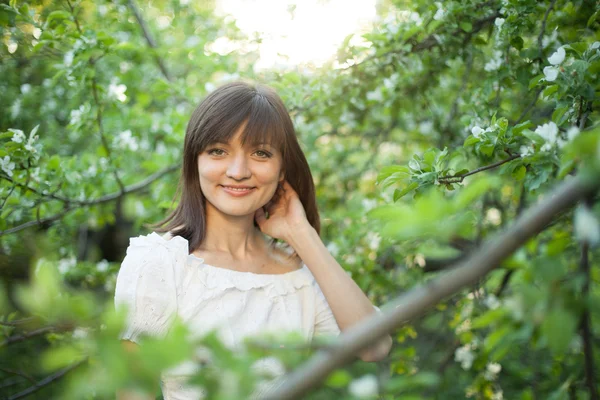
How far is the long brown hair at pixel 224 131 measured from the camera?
6.40 ft

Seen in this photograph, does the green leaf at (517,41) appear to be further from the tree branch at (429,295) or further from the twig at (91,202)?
the twig at (91,202)

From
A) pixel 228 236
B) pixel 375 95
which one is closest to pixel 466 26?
pixel 375 95

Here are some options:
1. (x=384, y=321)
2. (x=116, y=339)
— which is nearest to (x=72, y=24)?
(x=116, y=339)

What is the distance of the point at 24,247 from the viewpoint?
10.4ft

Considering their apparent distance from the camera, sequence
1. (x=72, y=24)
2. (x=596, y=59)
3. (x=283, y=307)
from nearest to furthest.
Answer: (x=596, y=59), (x=283, y=307), (x=72, y=24)

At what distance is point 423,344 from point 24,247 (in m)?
2.93

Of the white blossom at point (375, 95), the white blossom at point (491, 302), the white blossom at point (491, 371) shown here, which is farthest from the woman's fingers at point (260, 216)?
the white blossom at point (491, 371)

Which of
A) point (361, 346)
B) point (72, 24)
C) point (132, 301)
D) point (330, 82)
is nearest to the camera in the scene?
point (361, 346)

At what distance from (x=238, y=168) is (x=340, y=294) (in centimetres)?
64

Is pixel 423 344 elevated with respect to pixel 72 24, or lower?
lower

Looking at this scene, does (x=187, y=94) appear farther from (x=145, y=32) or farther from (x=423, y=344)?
(x=423, y=344)

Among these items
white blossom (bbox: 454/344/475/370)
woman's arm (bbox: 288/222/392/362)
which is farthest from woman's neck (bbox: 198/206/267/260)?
white blossom (bbox: 454/344/475/370)

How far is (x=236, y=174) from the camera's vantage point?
1928 millimetres

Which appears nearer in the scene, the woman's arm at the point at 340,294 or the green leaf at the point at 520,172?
the green leaf at the point at 520,172
